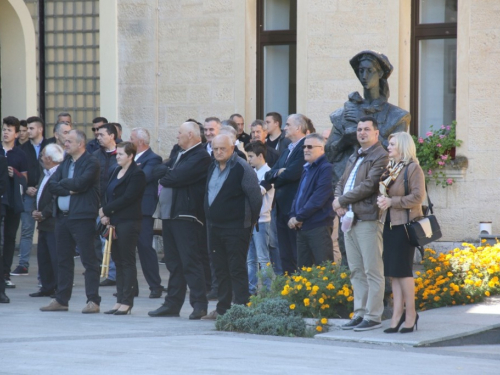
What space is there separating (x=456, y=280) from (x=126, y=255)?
3.60 meters

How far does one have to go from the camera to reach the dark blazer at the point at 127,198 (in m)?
11.9

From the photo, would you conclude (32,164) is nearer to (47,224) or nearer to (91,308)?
(47,224)

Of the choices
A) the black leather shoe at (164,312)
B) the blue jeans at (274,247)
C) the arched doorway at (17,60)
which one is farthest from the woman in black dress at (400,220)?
the arched doorway at (17,60)

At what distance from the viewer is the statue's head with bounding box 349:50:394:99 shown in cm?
1067

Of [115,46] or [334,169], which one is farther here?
[115,46]

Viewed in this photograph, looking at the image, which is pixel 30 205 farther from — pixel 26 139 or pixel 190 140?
pixel 190 140

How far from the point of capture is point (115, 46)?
1862cm

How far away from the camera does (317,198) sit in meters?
11.4

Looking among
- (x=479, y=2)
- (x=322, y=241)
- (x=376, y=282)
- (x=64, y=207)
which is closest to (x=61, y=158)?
(x=64, y=207)

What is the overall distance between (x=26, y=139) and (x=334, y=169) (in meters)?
Answer: 6.63

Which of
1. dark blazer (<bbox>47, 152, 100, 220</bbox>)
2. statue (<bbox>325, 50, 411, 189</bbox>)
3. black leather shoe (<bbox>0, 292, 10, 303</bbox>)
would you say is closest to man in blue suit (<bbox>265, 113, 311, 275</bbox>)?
statue (<bbox>325, 50, 411, 189</bbox>)

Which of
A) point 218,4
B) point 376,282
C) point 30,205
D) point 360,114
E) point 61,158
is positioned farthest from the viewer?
point 218,4

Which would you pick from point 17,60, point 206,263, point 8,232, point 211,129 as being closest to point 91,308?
point 206,263

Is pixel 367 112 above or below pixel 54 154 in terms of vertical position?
above
